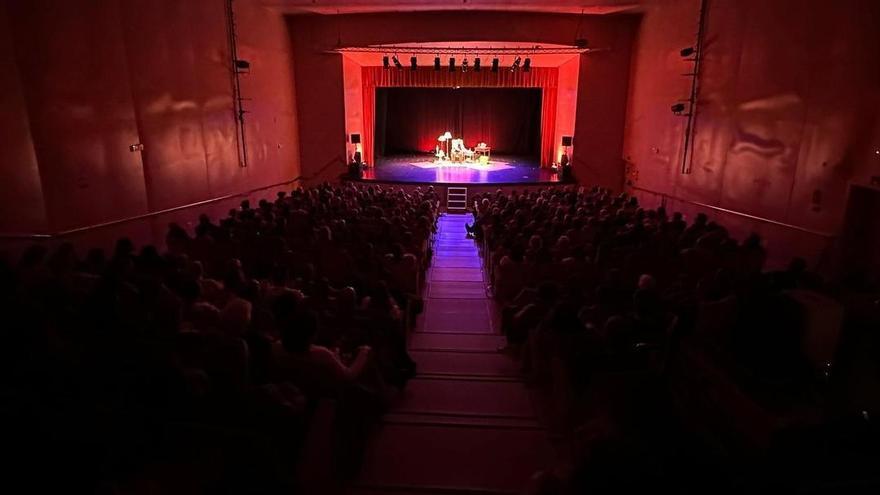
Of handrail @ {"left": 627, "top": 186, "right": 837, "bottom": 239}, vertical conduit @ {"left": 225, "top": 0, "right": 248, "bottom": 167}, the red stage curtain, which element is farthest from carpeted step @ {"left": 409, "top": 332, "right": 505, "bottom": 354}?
the red stage curtain

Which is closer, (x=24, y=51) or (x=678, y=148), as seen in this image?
(x=24, y=51)

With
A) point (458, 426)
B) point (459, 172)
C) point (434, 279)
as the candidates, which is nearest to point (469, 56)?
point (459, 172)

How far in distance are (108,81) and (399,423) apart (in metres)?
6.93

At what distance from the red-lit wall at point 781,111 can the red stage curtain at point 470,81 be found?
7797 millimetres

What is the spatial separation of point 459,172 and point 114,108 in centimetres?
1054

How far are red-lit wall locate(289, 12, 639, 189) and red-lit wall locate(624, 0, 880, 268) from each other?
10.1 feet

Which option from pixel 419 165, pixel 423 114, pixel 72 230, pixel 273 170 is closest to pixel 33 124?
pixel 72 230

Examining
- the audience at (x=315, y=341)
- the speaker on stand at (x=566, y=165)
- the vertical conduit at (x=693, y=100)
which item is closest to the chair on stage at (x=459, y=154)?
the speaker on stand at (x=566, y=165)

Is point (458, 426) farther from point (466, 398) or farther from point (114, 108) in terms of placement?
point (114, 108)

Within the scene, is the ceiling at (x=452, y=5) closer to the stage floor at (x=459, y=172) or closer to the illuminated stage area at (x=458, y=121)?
the stage floor at (x=459, y=172)

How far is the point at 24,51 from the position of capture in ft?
19.0

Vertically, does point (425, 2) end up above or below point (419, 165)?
above

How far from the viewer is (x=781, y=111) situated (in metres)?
7.37

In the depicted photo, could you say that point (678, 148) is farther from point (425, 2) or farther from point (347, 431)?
point (347, 431)
